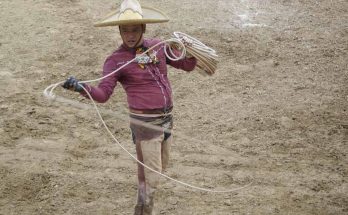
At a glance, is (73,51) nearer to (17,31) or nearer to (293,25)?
(17,31)

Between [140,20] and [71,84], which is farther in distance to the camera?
[140,20]

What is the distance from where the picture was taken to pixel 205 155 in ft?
14.8

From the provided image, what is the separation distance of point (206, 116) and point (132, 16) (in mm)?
2092

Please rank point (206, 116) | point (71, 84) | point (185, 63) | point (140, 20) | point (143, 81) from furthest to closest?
point (206, 116) → point (185, 63) → point (143, 81) → point (140, 20) → point (71, 84)

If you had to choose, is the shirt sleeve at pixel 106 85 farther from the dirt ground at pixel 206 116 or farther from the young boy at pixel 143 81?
the dirt ground at pixel 206 116

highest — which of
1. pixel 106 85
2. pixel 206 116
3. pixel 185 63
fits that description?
pixel 185 63

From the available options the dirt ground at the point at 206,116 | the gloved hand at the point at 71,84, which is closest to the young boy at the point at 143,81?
the gloved hand at the point at 71,84

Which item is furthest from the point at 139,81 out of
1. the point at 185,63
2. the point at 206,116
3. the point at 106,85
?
the point at 206,116

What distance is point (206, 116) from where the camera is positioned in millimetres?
5070

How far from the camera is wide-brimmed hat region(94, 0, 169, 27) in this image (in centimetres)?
308

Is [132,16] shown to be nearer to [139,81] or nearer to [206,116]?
[139,81]

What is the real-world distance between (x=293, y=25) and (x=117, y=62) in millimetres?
4066

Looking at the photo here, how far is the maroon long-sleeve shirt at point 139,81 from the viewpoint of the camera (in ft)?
10.2

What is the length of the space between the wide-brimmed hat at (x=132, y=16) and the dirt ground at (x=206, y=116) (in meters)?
1.42
